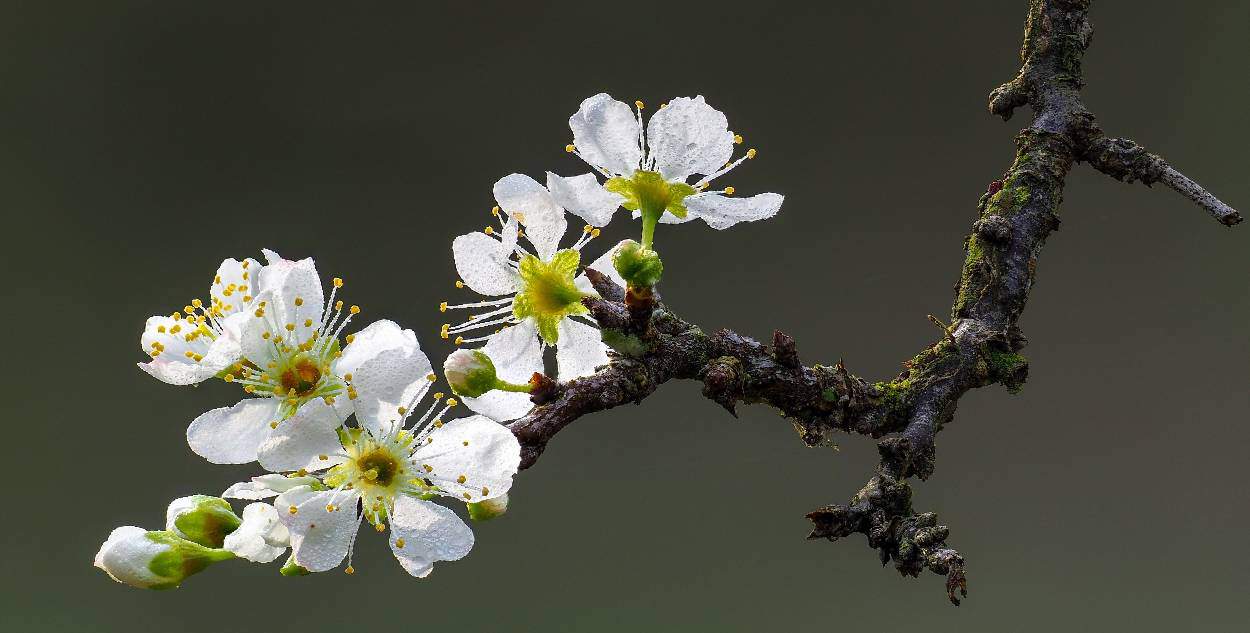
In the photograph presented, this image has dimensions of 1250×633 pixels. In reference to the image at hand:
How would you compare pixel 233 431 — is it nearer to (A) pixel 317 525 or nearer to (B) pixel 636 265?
(A) pixel 317 525

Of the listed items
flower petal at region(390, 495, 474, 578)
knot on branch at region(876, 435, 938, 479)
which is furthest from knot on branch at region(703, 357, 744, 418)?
flower petal at region(390, 495, 474, 578)

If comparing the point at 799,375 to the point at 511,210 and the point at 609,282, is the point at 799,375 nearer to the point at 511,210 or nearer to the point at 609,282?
the point at 609,282

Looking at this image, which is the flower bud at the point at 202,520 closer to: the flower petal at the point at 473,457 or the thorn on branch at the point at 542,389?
the flower petal at the point at 473,457

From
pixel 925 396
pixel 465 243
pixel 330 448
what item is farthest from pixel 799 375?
pixel 330 448

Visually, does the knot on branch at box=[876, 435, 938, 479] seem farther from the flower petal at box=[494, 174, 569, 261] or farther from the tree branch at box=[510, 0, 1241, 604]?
the flower petal at box=[494, 174, 569, 261]

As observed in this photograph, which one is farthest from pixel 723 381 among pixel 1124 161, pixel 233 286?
pixel 1124 161

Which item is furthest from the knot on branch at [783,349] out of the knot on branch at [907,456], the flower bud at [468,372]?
the flower bud at [468,372]
